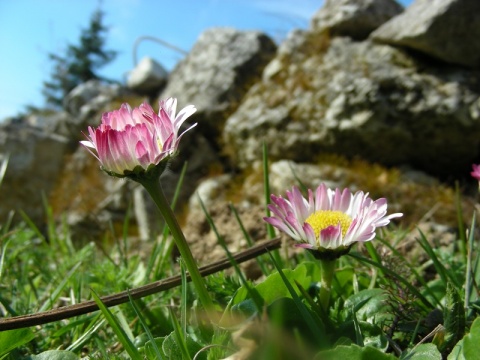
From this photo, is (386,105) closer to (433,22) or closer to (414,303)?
(433,22)

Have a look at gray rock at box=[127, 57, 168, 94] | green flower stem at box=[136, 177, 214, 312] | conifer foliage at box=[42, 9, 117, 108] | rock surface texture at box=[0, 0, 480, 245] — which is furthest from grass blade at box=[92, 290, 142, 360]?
conifer foliage at box=[42, 9, 117, 108]

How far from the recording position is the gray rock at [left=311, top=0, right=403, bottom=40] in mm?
6414

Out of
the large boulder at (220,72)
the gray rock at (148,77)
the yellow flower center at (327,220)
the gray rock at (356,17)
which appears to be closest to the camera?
the yellow flower center at (327,220)

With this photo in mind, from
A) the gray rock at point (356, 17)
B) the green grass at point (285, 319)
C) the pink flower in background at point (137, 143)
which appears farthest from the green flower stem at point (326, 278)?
the gray rock at point (356, 17)

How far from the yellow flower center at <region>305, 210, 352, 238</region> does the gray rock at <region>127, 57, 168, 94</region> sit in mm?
9442

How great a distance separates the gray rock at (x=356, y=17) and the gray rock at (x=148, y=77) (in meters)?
4.26

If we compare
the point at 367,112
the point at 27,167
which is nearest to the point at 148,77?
the point at 27,167

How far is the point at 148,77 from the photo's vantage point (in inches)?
389

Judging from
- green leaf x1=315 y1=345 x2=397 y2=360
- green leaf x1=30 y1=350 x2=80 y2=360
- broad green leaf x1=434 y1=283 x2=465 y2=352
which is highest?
green leaf x1=30 y1=350 x2=80 y2=360

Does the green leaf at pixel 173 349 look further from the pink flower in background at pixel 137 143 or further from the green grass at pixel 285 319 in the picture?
the pink flower in background at pixel 137 143

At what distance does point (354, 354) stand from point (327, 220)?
10.6 inches

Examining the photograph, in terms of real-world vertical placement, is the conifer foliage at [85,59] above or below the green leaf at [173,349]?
above

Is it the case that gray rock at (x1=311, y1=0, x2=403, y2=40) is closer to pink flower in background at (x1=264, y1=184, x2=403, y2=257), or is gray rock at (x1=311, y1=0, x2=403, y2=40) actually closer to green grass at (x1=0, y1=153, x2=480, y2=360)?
green grass at (x1=0, y1=153, x2=480, y2=360)

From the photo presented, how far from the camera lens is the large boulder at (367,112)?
5.37 meters
